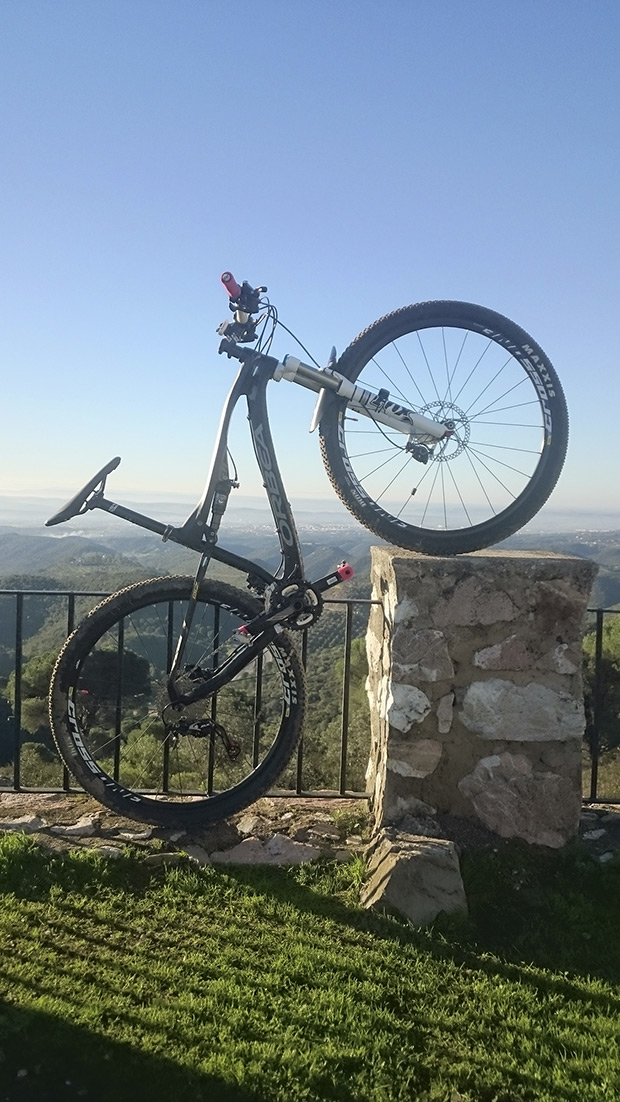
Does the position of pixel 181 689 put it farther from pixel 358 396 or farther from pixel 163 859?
pixel 358 396

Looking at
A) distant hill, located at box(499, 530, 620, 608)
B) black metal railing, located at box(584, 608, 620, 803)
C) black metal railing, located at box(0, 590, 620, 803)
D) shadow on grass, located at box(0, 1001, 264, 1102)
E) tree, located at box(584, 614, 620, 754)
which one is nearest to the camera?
shadow on grass, located at box(0, 1001, 264, 1102)

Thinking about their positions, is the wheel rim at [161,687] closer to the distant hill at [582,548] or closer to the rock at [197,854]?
the rock at [197,854]

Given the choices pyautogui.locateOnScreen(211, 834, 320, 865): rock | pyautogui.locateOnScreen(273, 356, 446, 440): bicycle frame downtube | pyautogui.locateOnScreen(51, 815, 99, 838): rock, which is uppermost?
pyautogui.locateOnScreen(273, 356, 446, 440): bicycle frame downtube

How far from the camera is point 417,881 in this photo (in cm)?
311

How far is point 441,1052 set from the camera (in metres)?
2.30

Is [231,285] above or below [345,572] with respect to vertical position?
above

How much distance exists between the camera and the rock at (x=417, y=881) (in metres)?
3.04

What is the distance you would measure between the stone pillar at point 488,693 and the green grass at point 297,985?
0.99 ft

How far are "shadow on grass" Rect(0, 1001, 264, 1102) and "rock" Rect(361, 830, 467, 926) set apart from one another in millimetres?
1117

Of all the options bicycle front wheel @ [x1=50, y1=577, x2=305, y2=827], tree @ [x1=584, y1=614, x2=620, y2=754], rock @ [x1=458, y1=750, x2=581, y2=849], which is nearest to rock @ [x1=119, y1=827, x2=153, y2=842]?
bicycle front wheel @ [x1=50, y1=577, x2=305, y2=827]

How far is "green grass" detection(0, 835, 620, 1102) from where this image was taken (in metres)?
2.16

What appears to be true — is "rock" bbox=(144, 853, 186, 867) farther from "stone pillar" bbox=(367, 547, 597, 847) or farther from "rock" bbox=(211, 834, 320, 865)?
"stone pillar" bbox=(367, 547, 597, 847)

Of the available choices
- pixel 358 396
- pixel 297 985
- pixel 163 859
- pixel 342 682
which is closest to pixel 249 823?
pixel 163 859

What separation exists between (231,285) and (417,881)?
2917 millimetres
